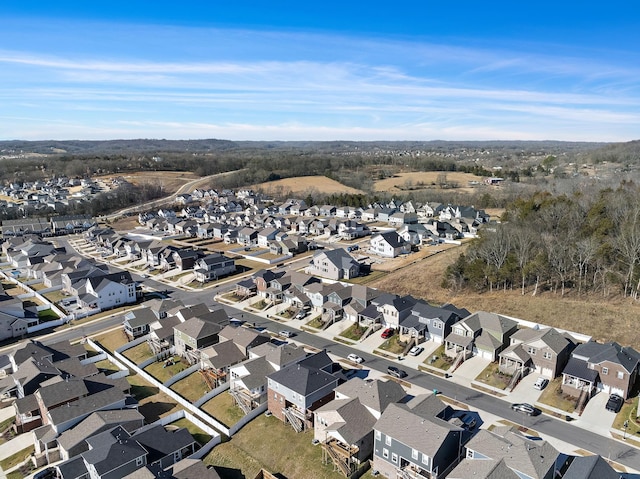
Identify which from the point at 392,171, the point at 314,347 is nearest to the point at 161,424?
the point at 314,347

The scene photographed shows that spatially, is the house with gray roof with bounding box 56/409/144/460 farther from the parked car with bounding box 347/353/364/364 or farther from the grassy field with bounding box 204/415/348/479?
the parked car with bounding box 347/353/364/364

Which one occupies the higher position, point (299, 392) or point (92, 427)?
point (299, 392)

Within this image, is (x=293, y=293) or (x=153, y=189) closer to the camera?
(x=293, y=293)

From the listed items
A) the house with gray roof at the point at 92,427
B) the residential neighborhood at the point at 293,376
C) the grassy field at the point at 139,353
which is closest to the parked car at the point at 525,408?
the residential neighborhood at the point at 293,376

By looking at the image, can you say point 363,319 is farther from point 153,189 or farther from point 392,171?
point 392,171

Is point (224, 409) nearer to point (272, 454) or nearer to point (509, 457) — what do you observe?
point (272, 454)

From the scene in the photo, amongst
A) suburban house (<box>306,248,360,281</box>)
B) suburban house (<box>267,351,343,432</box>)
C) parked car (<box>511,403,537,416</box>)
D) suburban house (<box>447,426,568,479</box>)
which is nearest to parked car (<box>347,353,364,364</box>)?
suburban house (<box>267,351,343,432</box>)

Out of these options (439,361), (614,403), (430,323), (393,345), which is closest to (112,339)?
(393,345)
